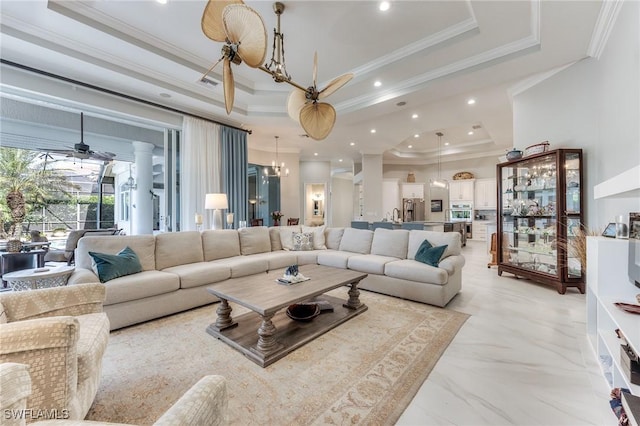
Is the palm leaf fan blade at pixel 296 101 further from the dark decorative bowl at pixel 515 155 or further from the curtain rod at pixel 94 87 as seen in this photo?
the dark decorative bowl at pixel 515 155

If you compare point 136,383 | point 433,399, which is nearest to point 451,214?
point 433,399

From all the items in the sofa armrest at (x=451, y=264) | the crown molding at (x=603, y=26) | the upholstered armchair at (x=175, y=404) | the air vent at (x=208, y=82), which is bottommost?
the sofa armrest at (x=451, y=264)

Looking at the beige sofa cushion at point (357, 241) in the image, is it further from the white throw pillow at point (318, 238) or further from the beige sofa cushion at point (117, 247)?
the beige sofa cushion at point (117, 247)

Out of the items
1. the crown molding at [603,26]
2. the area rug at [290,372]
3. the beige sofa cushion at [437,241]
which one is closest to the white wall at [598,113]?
the crown molding at [603,26]

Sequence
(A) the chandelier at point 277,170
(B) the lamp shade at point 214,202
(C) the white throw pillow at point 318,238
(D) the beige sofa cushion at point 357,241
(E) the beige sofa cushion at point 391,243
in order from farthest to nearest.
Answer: (A) the chandelier at point 277,170 → (C) the white throw pillow at point 318,238 → (D) the beige sofa cushion at point 357,241 → (B) the lamp shade at point 214,202 → (E) the beige sofa cushion at point 391,243

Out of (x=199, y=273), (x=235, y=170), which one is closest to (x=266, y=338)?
(x=199, y=273)

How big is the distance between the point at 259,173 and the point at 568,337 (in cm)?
798

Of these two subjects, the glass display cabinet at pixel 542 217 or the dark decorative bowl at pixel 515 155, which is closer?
the glass display cabinet at pixel 542 217

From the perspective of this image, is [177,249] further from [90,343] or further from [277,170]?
[277,170]

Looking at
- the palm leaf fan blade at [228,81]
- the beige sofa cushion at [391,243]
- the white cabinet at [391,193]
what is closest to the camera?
the palm leaf fan blade at [228,81]

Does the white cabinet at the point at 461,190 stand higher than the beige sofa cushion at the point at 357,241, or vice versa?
the white cabinet at the point at 461,190

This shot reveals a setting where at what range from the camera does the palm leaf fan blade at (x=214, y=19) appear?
5.58ft

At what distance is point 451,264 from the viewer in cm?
334

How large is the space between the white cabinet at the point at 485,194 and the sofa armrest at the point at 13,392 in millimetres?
10590
